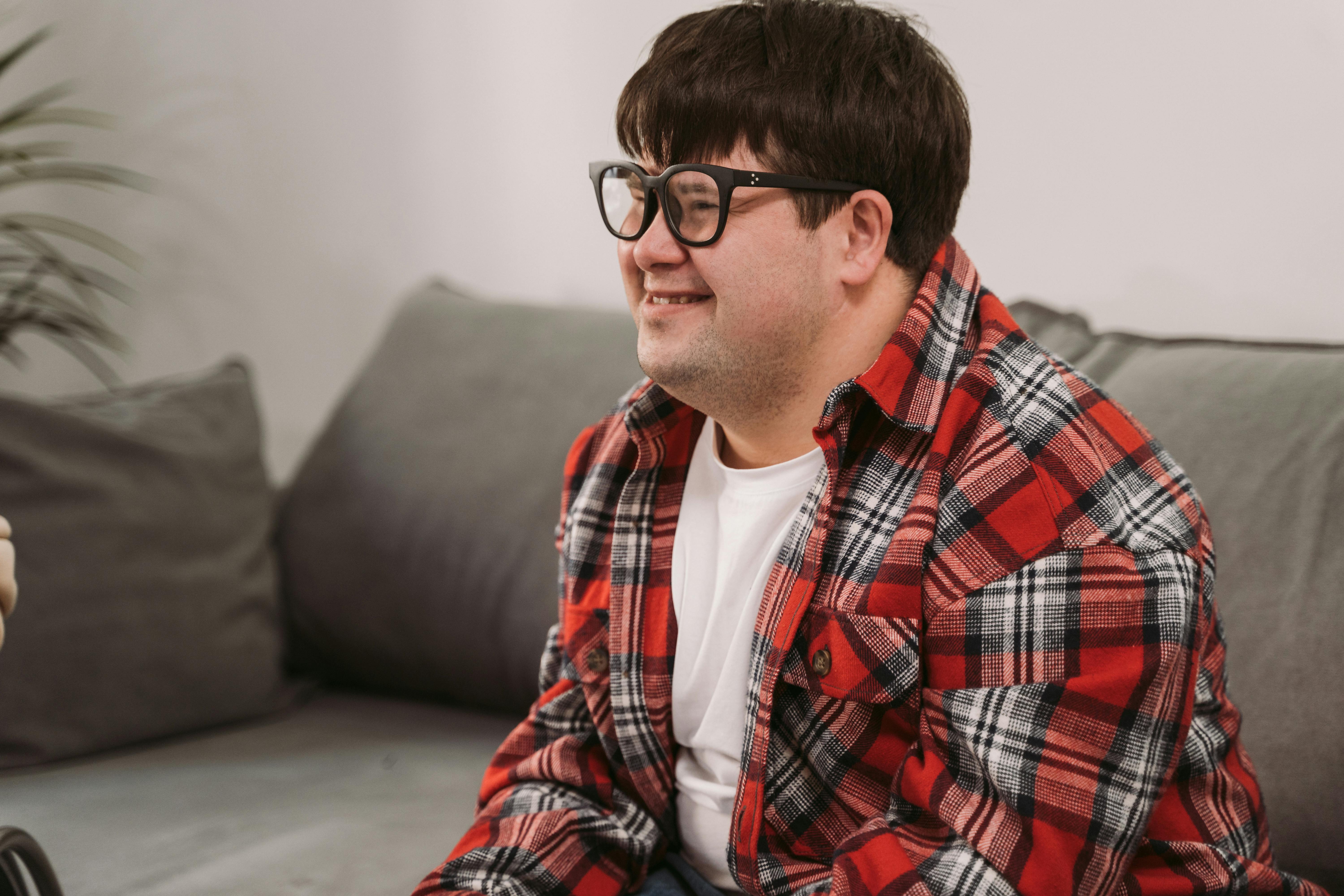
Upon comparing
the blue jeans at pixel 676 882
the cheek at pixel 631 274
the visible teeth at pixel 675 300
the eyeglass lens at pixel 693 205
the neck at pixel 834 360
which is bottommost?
the blue jeans at pixel 676 882

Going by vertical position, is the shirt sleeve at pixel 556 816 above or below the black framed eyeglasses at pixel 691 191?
below

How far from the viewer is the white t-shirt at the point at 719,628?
42.0 inches

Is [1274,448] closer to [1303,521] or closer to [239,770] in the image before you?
[1303,521]

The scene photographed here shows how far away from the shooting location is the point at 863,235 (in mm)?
1059

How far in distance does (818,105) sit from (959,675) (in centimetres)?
52

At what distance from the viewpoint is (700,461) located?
119 cm

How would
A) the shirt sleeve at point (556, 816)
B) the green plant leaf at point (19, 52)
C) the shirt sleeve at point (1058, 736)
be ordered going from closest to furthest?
the shirt sleeve at point (1058, 736), the shirt sleeve at point (556, 816), the green plant leaf at point (19, 52)

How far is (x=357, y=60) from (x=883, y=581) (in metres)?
1.75

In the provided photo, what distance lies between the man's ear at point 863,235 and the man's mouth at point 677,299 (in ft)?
0.45

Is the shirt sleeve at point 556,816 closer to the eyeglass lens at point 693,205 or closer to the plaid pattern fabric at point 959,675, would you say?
the plaid pattern fabric at point 959,675

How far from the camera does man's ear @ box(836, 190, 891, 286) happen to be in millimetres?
1041

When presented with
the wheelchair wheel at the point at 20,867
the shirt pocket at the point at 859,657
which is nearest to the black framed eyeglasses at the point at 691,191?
the shirt pocket at the point at 859,657

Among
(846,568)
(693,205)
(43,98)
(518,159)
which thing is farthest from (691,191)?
(43,98)

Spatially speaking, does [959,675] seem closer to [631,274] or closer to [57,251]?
[631,274]
